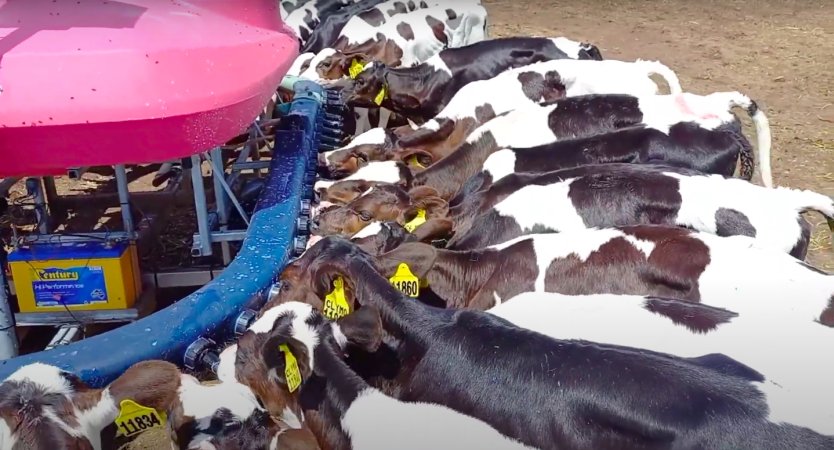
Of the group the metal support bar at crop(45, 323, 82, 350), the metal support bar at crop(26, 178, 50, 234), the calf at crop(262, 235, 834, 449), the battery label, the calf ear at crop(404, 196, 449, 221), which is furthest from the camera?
the calf ear at crop(404, 196, 449, 221)

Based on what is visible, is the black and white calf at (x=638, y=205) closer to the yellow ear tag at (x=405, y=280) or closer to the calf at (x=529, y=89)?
the yellow ear tag at (x=405, y=280)

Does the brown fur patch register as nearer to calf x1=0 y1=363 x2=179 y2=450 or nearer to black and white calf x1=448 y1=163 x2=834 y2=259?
black and white calf x1=448 y1=163 x2=834 y2=259

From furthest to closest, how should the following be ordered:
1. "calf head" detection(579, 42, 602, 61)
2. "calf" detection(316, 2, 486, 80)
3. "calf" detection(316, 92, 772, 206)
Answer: "calf" detection(316, 2, 486, 80) < "calf head" detection(579, 42, 602, 61) < "calf" detection(316, 92, 772, 206)

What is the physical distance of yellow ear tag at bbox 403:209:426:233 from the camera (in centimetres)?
480

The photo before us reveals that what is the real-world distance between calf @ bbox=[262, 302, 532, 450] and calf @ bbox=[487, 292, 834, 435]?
554 mm

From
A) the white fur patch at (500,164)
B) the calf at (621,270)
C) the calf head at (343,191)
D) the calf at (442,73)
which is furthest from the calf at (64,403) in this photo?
the calf at (442,73)

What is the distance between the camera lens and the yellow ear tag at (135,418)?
2.98 m

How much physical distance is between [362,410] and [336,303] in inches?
21.3

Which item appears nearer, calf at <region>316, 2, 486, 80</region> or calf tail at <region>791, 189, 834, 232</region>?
calf tail at <region>791, 189, 834, 232</region>

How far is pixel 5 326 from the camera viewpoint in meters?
3.57

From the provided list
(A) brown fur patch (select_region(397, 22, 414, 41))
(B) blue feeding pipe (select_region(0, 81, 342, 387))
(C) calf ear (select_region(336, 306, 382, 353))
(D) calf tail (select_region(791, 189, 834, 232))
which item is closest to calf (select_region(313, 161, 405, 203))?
(B) blue feeding pipe (select_region(0, 81, 342, 387))

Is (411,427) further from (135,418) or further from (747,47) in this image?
(747,47)

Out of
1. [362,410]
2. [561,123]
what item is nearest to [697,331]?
[362,410]

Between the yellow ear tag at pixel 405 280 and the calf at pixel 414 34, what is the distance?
199 inches
